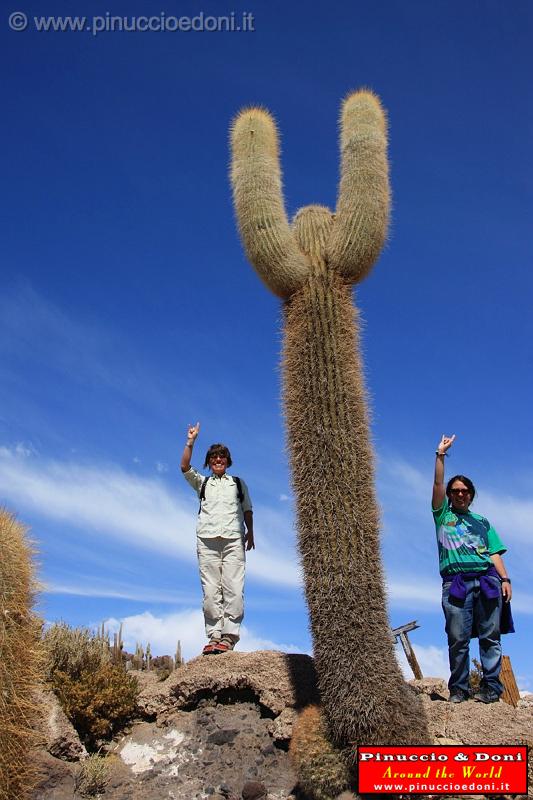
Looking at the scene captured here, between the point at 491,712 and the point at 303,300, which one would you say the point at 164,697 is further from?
the point at 303,300

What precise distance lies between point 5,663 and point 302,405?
337 cm

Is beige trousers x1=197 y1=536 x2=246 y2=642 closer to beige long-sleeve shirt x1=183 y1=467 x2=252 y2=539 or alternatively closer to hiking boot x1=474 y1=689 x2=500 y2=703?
beige long-sleeve shirt x1=183 y1=467 x2=252 y2=539

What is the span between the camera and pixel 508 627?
6.91m

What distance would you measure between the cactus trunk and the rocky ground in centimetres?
63

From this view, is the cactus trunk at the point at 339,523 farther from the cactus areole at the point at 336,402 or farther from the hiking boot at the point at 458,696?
the hiking boot at the point at 458,696

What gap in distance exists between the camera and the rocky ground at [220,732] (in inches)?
243

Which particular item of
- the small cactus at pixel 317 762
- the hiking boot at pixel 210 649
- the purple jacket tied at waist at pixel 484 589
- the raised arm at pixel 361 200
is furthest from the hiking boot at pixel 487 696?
the raised arm at pixel 361 200

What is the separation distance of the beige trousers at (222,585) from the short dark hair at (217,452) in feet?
3.03

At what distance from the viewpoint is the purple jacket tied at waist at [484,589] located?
6.76 m

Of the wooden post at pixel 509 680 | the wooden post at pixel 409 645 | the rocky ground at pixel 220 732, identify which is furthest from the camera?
the wooden post at pixel 409 645

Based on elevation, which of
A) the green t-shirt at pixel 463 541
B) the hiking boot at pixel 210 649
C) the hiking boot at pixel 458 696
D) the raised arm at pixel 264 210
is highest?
Result: the raised arm at pixel 264 210

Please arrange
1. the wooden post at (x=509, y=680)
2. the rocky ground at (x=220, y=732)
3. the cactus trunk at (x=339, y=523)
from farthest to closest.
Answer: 1. the wooden post at (x=509, y=680)
2. the rocky ground at (x=220, y=732)
3. the cactus trunk at (x=339, y=523)

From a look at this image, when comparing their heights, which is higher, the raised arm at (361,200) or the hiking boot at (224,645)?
the raised arm at (361,200)

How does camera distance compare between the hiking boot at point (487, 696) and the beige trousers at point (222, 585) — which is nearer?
the hiking boot at point (487, 696)
